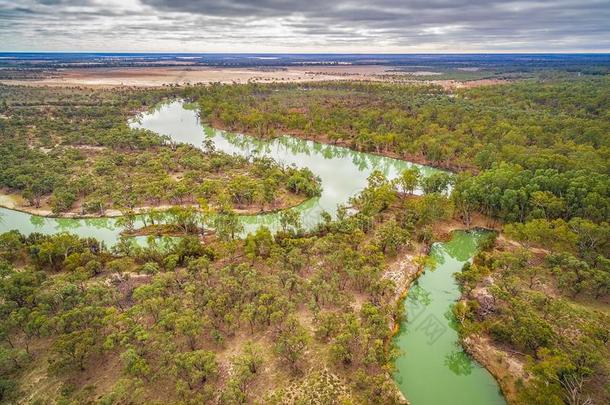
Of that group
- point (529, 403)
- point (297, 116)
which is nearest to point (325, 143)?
point (297, 116)

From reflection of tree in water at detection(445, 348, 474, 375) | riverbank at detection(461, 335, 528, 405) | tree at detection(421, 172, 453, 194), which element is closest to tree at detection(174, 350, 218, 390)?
reflection of tree in water at detection(445, 348, 474, 375)

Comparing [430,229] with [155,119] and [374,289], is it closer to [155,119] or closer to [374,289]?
[374,289]

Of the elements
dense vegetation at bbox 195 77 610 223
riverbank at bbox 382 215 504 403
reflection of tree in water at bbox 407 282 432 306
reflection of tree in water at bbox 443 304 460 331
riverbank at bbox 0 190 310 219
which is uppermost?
dense vegetation at bbox 195 77 610 223

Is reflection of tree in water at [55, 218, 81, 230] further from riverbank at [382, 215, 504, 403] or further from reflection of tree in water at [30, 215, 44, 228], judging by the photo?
riverbank at [382, 215, 504, 403]

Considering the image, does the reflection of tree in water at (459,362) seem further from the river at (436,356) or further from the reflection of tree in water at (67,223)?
the reflection of tree in water at (67,223)

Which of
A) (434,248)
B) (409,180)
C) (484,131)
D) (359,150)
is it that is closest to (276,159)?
(359,150)

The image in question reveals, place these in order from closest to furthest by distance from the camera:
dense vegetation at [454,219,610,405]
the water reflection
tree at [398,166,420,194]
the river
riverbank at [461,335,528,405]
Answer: dense vegetation at [454,219,610,405] < riverbank at [461,335,528,405] < the river < the water reflection < tree at [398,166,420,194]
